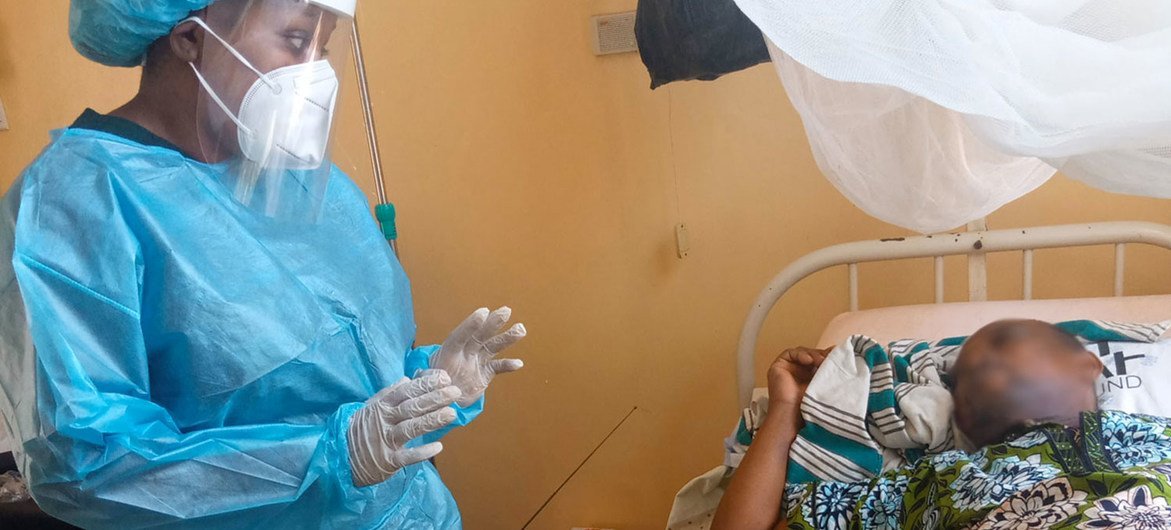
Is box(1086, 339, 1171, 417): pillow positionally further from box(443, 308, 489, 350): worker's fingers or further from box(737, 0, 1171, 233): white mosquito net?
box(443, 308, 489, 350): worker's fingers

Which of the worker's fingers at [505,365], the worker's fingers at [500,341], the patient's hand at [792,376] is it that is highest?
the worker's fingers at [500,341]

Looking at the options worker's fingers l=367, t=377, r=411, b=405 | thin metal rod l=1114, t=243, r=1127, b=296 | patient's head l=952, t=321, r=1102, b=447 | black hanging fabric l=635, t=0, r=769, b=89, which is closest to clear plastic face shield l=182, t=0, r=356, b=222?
worker's fingers l=367, t=377, r=411, b=405

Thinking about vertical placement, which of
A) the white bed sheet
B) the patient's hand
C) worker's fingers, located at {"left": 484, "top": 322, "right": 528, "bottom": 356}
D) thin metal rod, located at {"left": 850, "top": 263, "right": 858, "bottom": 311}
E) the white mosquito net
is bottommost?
the patient's hand

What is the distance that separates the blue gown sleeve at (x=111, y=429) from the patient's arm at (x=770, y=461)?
0.56 metres

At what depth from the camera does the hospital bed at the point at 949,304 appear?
145 centimetres

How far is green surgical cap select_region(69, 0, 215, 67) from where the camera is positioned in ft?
3.27

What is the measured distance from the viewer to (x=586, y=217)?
74.3 inches

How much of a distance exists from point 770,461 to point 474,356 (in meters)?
0.46

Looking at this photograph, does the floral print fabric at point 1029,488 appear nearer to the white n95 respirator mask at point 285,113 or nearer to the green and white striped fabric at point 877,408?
the green and white striped fabric at point 877,408

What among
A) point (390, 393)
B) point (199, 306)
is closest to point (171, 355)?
point (199, 306)

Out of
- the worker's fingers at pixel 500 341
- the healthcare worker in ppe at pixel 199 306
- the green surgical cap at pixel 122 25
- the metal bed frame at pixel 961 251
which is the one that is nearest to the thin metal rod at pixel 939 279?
the metal bed frame at pixel 961 251

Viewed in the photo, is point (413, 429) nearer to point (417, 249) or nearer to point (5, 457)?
point (417, 249)

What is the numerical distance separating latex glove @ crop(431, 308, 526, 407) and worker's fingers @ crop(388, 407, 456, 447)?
8.3 inches

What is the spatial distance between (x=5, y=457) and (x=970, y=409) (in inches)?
70.8
